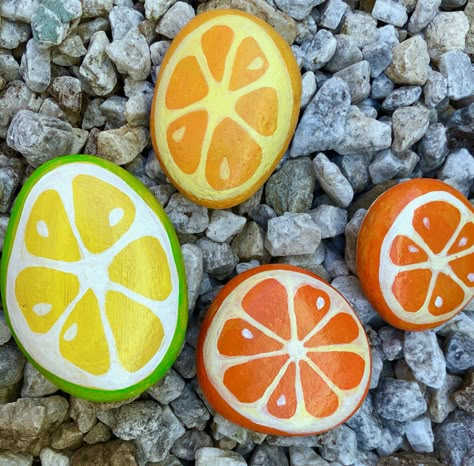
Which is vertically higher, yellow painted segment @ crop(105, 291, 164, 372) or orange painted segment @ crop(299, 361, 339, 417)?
yellow painted segment @ crop(105, 291, 164, 372)

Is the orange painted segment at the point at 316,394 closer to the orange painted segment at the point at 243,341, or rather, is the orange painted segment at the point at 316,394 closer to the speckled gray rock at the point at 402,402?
the orange painted segment at the point at 243,341

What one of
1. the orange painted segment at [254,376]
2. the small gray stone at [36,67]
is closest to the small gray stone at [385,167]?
the orange painted segment at [254,376]

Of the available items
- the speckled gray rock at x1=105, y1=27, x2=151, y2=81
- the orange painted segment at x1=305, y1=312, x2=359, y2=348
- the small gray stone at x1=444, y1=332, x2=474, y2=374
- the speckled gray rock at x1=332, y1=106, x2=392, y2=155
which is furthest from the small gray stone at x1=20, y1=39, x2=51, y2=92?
the small gray stone at x1=444, y1=332, x2=474, y2=374

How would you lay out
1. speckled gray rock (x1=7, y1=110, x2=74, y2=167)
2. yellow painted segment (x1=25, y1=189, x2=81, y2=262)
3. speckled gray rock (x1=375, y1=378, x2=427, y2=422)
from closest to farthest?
yellow painted segment (x1=25, y1=189, x2=81, y2=262), speckled gray rock (x1=7, y1=110, x2=74, y2=167), speckled gray rock (x1=375, y1=378, x2=427, y2=422)

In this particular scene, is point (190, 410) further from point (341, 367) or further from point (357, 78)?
point (357, 78)

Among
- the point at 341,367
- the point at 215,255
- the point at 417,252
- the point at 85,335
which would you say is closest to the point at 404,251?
A: the point at 417,252

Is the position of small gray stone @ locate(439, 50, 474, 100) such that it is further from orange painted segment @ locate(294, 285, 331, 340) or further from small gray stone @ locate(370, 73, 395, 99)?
orange painted segment @ locate(294, 285, 331, 340)
